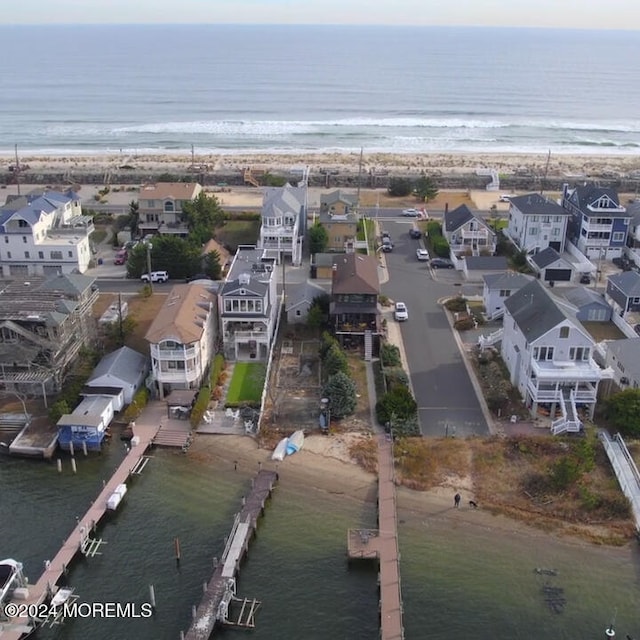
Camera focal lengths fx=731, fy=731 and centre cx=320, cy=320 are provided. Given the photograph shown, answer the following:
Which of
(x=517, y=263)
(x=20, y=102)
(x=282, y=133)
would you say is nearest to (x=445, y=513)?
(x=517, y=263)

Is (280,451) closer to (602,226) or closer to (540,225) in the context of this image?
(540,225)

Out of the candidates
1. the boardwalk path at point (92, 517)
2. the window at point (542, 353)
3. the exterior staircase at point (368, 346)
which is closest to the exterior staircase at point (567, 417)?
the window at point (542, 353)

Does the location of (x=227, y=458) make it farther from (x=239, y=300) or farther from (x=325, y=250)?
(x=325, y=250)

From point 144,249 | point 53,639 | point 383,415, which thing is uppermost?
point 144,249

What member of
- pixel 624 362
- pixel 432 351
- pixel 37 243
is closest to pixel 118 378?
pixel 432 351

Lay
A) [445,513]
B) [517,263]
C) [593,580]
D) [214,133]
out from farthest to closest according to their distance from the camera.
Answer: [214,133], [517,263], [445,513], [593,580]

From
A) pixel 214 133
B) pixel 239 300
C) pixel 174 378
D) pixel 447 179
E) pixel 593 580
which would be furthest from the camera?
pixel 214 133
